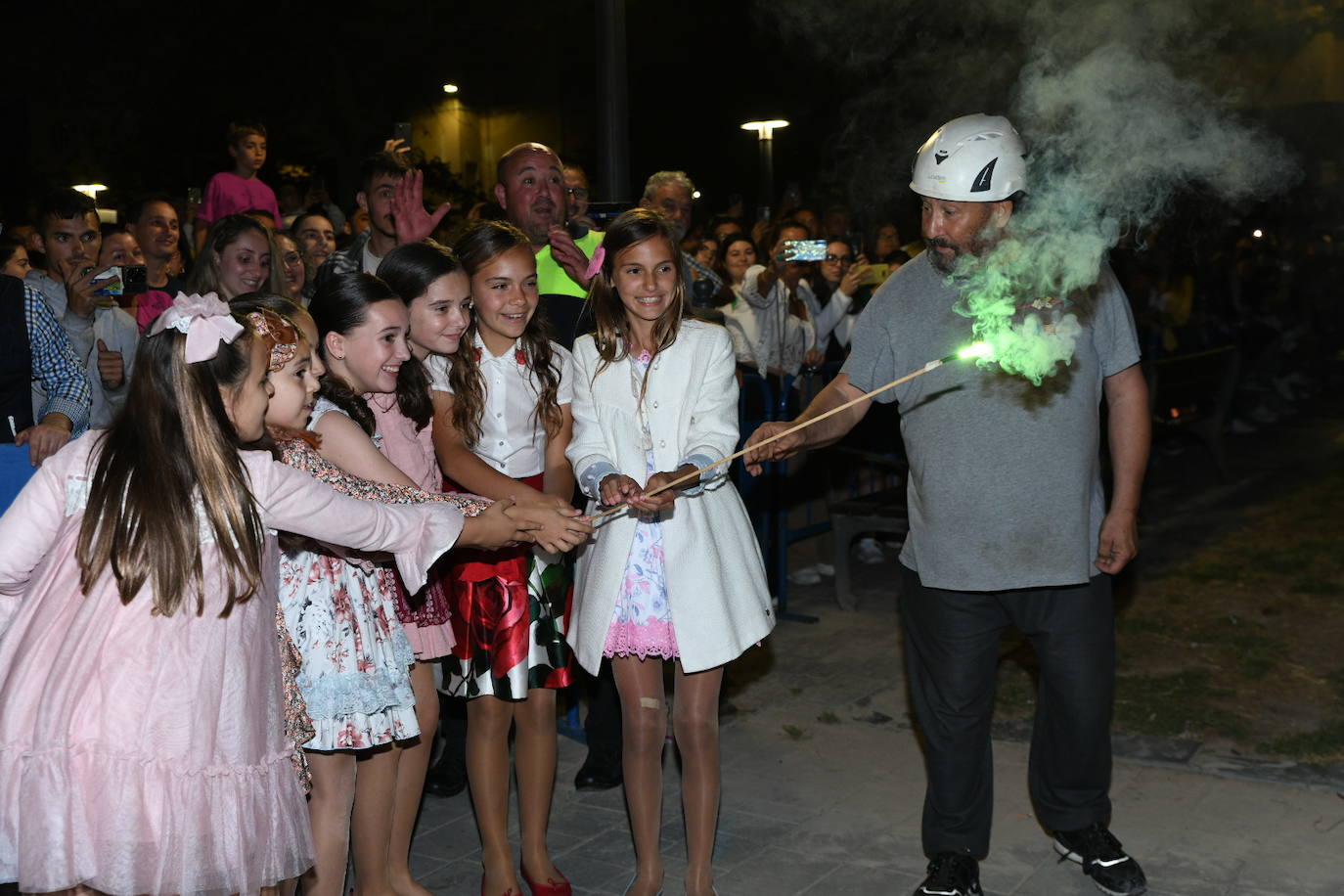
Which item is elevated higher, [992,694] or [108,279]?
[108,279]

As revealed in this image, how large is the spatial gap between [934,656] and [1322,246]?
71.6 ft

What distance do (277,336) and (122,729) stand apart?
41.0 inches

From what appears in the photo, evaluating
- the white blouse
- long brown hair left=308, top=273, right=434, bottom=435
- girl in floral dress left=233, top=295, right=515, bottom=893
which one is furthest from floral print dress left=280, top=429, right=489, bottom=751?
the white blouse

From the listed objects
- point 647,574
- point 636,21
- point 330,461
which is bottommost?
point 647,574

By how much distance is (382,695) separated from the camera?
3850 millimetres

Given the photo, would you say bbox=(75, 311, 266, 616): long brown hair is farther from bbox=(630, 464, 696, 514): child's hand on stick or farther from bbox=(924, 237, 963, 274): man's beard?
bbox=(924, 237, 963, 274): man's beard

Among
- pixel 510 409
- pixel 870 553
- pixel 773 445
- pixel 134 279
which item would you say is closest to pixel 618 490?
pixel 773 445

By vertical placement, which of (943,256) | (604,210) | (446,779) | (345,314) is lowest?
(446,779)

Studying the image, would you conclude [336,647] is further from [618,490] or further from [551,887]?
[551,887]

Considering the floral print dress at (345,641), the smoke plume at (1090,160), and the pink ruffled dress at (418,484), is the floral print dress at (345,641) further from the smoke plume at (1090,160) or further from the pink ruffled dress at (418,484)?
the smoke plume at (1090,160)

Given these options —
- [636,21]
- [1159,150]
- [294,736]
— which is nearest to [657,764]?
[294,736]

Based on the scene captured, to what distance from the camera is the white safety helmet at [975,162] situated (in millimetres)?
4070

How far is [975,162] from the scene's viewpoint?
4070 millimetres

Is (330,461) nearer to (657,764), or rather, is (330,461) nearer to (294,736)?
(294,736)
